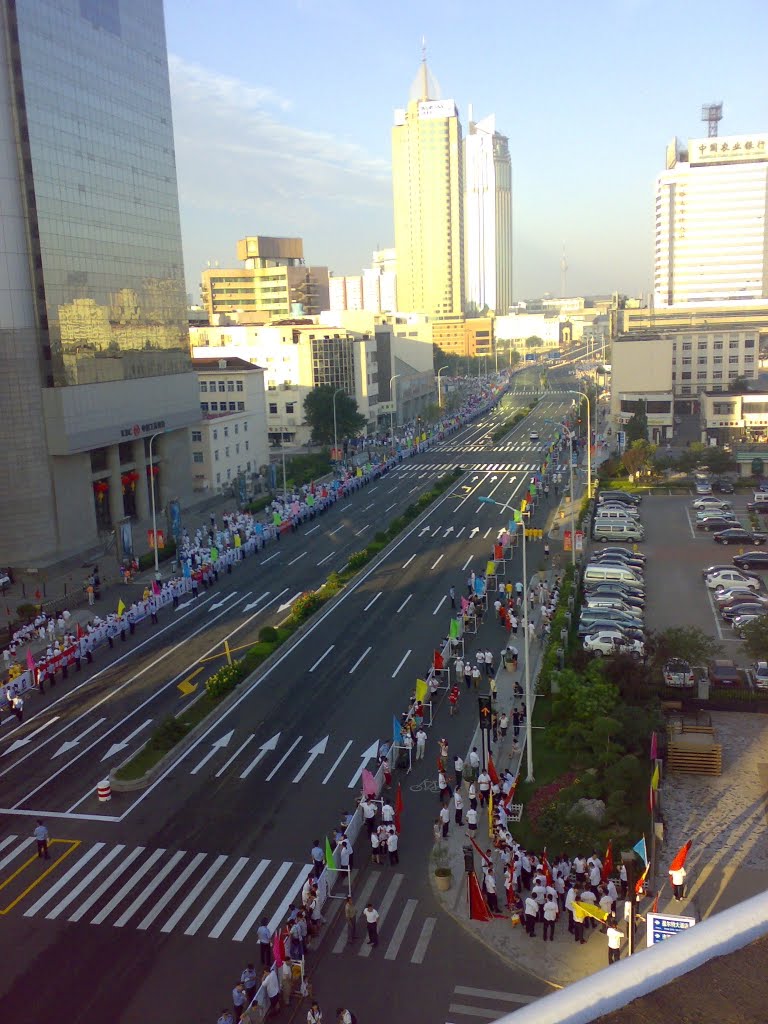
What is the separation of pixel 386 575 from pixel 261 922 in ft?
91.8

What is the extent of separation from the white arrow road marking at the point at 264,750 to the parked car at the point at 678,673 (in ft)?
38.8

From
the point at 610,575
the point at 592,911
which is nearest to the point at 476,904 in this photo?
the point at 592,911

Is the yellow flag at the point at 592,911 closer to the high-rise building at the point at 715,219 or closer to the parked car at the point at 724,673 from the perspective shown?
the parked car at the point at 724,673

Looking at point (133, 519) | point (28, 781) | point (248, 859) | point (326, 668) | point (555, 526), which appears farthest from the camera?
point (133, 519)

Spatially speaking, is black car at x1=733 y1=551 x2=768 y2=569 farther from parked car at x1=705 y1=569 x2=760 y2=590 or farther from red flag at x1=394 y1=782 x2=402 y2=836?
red flag at x1=394 y1=782 x2=402 y2=836

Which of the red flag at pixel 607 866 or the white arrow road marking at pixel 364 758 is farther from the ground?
the red flag at pixel 607 866

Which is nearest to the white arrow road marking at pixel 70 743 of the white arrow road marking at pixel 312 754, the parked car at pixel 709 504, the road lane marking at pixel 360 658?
the white arrow road marking at pixel 312 754

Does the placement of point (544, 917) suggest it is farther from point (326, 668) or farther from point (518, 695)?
point (326, 668)

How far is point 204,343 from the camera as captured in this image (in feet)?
382

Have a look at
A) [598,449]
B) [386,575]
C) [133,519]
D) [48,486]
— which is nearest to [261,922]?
[386,575]

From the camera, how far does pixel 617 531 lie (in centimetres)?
5078

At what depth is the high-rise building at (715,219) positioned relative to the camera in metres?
176

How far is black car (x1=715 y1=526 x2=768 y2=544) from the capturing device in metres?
49.2

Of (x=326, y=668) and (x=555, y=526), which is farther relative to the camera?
(x=555, y=526)
